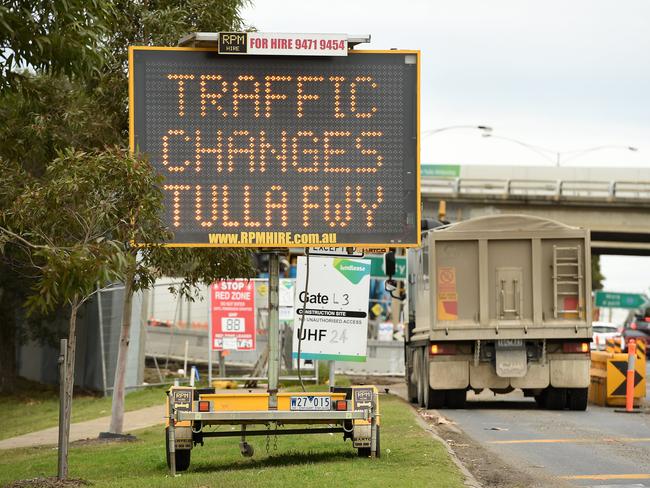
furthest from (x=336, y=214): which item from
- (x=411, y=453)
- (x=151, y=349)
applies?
(x=151, y=349)

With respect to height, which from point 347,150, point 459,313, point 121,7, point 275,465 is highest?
point 121,7

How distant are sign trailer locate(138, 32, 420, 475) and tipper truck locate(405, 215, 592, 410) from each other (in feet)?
28.0

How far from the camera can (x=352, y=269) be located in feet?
62.7

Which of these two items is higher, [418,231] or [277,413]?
[418,231]

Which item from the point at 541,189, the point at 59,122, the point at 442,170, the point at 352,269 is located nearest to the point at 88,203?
the point at 59,122

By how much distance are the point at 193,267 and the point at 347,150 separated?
6.74 m

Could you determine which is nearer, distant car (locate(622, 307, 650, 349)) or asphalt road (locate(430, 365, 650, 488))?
asphalt road (locate(430, 365, 650, 488))

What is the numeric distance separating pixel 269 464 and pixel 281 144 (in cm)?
330

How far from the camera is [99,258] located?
9.92m

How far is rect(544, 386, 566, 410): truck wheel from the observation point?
21.5 metres

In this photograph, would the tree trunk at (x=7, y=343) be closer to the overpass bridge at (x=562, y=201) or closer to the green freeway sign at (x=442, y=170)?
the overpass bridge at (x=562, y=201)

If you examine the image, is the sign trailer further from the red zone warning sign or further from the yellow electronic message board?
the red zone warning sign

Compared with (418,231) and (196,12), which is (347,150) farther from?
(196,12)

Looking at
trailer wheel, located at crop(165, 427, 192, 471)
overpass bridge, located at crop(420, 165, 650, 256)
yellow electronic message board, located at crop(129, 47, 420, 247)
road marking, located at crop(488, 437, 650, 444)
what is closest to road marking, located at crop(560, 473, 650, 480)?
yellow electronic message board, located at crop(129, 47, 420, 247)
